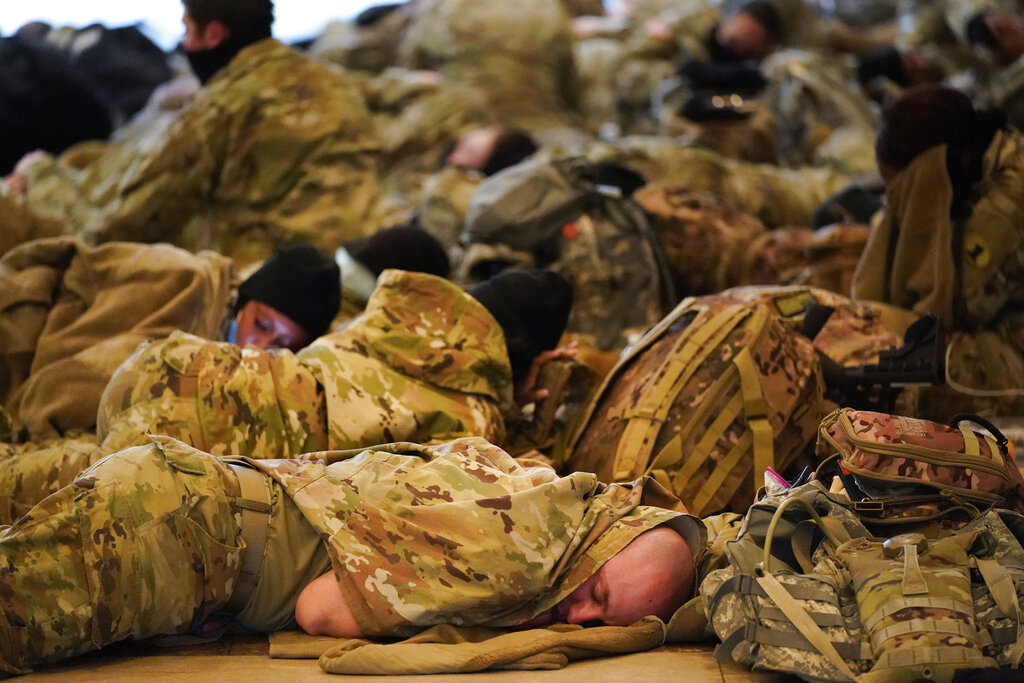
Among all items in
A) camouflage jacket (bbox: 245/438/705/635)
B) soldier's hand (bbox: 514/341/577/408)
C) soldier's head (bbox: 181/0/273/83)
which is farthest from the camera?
soldier's head (bbox: 181/0/273/83)

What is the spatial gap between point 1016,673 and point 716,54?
21.9ft

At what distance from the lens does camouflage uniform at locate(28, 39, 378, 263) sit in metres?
4.76

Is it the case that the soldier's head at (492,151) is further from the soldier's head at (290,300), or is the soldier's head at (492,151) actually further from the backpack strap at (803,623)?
the backpack strap at (803,623)

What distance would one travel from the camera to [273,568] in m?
2.27

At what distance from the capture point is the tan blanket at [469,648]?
6.88 feet

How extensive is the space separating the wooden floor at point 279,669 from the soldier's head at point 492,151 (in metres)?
3.57

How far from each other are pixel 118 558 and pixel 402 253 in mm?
1745

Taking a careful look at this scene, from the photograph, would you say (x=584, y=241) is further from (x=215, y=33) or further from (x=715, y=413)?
(x=215, y=33)

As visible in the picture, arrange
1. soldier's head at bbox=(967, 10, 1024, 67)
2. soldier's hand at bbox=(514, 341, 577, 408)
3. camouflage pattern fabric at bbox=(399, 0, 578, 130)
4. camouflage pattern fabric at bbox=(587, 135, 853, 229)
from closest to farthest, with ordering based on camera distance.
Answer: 1. soldier's hand at bbox=(514, 341, 577, 408)
2. camouflage pattern fabric at bbox=(587, 135, 853, 229)
3. soldier's head at bbox=(967, 10, 1024, 67)
4. camouflage pattern fabric at bbox=(399, 0, 578, 130)

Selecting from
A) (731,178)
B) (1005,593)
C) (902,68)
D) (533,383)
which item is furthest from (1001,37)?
(1005,593)

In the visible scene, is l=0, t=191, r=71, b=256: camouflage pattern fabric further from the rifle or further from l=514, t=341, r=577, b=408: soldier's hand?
the rifle

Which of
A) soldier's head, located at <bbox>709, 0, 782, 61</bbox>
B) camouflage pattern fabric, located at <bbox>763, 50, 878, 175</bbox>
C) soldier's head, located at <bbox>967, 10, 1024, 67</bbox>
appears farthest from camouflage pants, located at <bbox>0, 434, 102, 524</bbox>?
soldier's head, located at <bbox>967, 10, 1024, 67</bbox>

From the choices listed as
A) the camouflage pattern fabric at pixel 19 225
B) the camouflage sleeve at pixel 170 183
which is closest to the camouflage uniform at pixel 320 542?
the camouflage pattern fabric at pixel 19 225

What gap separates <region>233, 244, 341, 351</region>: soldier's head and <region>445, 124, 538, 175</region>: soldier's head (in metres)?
2.33
